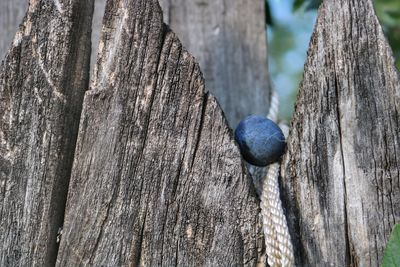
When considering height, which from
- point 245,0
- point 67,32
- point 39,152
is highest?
point 245,0

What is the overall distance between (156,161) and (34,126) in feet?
0.81

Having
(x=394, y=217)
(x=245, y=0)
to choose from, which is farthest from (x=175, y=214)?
(x=245, y=0)

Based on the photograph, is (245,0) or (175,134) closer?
(175,134)

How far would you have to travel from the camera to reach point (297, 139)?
1.13 metres

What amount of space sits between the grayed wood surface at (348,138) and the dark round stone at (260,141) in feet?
0.21

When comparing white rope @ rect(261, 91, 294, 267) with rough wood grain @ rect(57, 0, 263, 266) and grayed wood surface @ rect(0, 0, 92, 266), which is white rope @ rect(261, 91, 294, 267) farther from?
grayed wood surface @ rect(0, 0, 92, 266)

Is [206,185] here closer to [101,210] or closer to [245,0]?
[101,210]

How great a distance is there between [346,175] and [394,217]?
12 cm

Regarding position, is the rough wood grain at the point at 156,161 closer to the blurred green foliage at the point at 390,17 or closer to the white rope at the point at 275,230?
the white rope at the point at 275,230

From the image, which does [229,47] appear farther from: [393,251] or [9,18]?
[393,251]

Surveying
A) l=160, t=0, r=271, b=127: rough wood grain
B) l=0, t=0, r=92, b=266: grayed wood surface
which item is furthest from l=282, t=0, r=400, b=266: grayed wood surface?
l=160, t=0, r=271, b=127: rough wood grain

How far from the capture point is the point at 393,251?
1066mm

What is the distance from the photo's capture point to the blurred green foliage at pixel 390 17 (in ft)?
7.55

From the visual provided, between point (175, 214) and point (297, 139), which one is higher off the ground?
point (297, 139)
